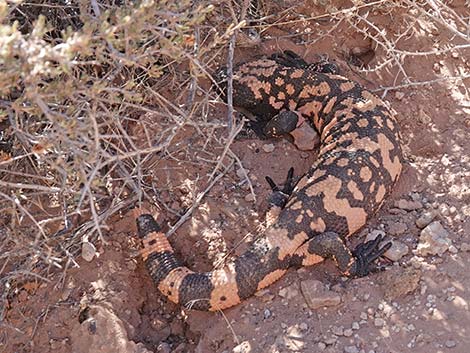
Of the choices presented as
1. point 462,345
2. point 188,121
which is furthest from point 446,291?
point 188,121

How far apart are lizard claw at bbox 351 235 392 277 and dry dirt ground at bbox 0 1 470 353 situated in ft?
0.16

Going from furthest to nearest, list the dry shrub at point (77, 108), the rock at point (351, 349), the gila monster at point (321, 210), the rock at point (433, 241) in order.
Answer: the gila monster at point (321, 210) < the rock at point (433, 241) < the rock at point (351, 349) < the dry shrub at point (77, 108)

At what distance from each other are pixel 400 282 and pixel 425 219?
40cm

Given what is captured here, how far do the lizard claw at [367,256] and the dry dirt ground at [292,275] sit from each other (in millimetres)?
49

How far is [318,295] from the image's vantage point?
2.66 metres

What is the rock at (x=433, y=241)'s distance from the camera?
269 centimetres

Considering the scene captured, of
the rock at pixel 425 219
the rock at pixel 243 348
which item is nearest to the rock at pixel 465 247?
the rock at pixel 425 219

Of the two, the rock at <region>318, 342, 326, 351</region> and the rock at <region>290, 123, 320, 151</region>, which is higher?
the rock at <region>290, 123, 320, 151</region>

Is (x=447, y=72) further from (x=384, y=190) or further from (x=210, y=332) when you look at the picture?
(x=210, y=332)

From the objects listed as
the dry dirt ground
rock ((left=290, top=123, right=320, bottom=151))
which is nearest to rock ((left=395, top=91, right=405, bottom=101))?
the dry dirt ground

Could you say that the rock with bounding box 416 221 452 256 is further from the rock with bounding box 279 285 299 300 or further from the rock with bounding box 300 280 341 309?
the rock with bounding box 279 285 299 300

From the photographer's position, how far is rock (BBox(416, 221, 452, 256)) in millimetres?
2688

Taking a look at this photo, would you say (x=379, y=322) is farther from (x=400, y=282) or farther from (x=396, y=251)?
(x=396, y=251)

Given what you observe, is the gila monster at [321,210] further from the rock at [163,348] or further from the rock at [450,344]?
the rock at [450,344]
